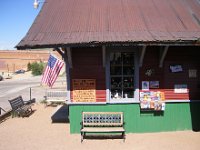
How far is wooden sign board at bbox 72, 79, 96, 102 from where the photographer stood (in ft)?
31.3

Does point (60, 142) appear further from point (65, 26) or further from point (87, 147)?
point (65, 26)

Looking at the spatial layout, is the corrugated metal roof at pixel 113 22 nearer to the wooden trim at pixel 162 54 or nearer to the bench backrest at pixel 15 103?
the wooden trim at pixel 162 54

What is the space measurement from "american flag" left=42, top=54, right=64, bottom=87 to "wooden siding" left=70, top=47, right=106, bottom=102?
2.48 m

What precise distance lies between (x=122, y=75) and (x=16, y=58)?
62.7m

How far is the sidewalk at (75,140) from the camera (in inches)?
333

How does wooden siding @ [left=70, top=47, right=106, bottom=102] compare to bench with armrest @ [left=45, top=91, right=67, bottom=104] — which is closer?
wooden siding @ [left=70, top=47, right=106, bottom=102]

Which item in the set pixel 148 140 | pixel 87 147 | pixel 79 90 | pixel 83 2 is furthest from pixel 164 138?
pixel 83 2

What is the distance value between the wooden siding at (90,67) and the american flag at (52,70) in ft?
8.15

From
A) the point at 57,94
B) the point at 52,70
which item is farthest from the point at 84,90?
the point at 57,94

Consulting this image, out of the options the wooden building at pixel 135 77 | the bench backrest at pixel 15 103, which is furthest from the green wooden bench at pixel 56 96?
the wooden building at pixel 135 77

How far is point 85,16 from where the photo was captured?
10.1 meters

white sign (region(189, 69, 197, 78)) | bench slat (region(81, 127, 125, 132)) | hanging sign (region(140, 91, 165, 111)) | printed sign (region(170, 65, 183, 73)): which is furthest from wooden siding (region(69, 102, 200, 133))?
printed sign (region(170, 65, 183, 73))

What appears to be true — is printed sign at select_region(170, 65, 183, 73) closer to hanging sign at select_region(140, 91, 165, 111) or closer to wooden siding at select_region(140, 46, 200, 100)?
wooden siding at select_region(140, 46, 200, 100)

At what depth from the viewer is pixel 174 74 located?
9562 millimetres
